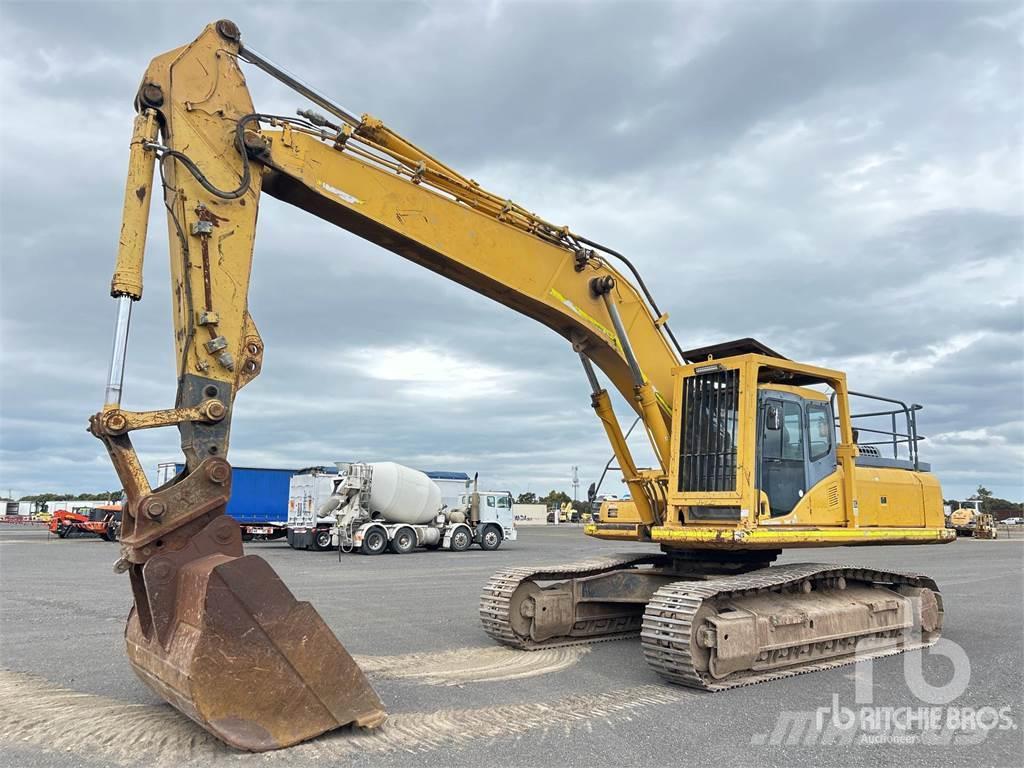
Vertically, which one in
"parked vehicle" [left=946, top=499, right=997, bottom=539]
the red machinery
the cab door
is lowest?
the red machinery

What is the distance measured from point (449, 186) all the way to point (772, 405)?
14.5 ft

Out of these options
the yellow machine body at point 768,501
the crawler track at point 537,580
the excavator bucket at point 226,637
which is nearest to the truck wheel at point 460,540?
the crawler track at point 537,580

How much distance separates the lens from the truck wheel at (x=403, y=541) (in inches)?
1114

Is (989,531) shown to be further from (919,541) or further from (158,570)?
(158,570)

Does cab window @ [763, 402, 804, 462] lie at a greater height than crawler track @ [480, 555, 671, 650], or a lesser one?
greater

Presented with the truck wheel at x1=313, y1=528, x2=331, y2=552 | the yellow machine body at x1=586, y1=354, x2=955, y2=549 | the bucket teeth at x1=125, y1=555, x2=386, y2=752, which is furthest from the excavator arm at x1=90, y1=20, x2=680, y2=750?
the truck wheel at x1=313, y1=528, x2=331, y2=552

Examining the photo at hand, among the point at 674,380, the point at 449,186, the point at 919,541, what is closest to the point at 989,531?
the point at 919,541

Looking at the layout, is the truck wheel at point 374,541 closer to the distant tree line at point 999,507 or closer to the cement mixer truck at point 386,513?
the cement mixer truck at point 386,513

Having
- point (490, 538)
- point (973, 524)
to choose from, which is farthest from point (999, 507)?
point (490, 538)

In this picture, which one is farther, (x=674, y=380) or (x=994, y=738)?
(x=674, y=380)

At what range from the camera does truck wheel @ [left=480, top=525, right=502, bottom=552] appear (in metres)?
31.8

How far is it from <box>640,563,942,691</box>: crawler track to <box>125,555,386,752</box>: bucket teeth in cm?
307

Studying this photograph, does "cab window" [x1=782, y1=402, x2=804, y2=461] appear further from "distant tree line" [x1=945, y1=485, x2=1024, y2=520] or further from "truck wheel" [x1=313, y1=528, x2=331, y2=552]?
"distant tree line" [x1=945, y1=485, x2=1024, y2=520]

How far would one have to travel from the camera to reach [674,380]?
965 cm
